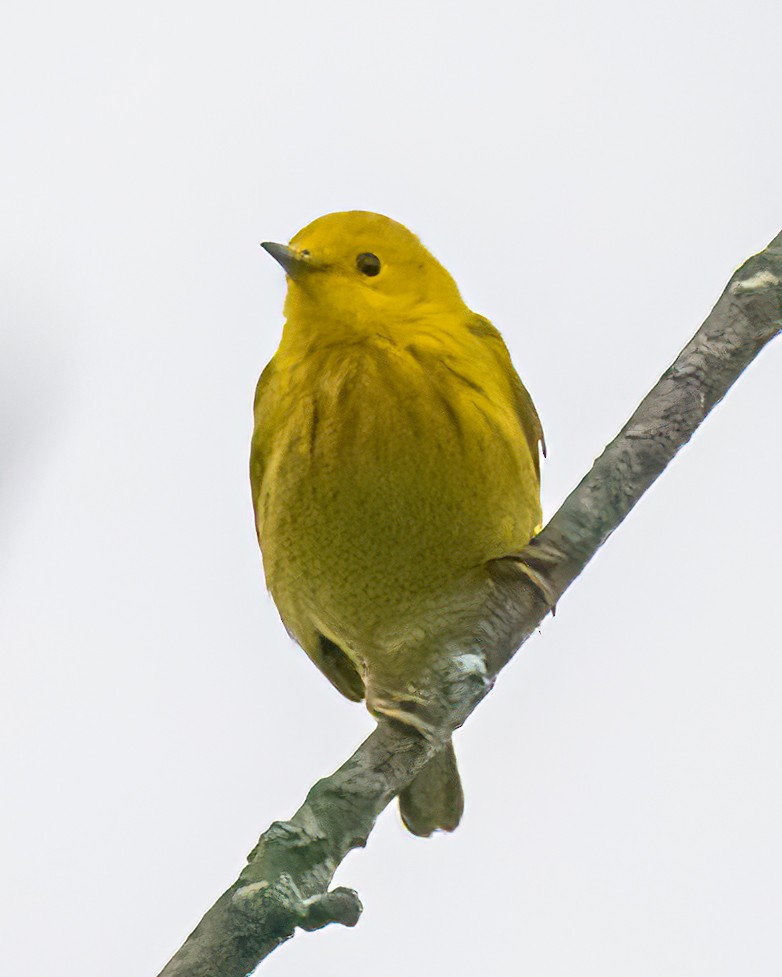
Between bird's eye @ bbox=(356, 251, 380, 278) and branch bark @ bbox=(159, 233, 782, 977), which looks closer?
branch bark @ bbox=(159, 233, 782, 977)

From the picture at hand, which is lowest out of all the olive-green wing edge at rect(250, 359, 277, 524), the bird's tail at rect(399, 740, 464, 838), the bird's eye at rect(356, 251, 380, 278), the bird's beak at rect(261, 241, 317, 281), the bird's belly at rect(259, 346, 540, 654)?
the bird's tail at rect(399, 740, 464, 838)

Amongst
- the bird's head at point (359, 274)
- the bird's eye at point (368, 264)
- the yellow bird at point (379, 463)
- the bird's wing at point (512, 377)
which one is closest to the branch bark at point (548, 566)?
the yellow bird at point (379, 463)

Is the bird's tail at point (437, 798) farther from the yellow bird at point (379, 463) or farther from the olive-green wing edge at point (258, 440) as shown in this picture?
the olive-green wing edge at point (258, 440)

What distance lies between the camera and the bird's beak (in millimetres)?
3885

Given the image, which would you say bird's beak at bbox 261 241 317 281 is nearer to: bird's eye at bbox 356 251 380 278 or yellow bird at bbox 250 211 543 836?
yellow bird at bbox 250 211 543 836

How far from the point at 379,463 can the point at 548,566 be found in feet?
2.00

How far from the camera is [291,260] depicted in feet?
12.9

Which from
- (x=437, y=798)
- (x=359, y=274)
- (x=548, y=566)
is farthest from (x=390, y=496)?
(x=437, y=798)

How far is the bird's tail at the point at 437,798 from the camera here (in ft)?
14.7

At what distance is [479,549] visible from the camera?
3754 millimetres

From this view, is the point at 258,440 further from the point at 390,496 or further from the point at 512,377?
the point at 512,377

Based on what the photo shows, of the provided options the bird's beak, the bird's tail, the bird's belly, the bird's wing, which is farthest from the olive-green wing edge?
the bird's tail

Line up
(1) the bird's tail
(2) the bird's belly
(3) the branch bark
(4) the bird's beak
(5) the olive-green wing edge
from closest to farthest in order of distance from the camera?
(3) the branch bark
(2) the bird's belly
(4) the bird's beak
(5) the olive-green wing edge
(1) the bird's tail

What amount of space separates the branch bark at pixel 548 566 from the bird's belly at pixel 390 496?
0.20 metres
